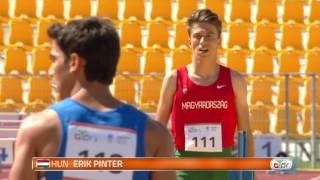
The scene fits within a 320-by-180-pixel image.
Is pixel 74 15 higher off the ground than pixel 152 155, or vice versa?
pixel 74 15

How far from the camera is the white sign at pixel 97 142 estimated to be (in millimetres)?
2930

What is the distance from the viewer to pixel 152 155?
Answer: 10.1ft

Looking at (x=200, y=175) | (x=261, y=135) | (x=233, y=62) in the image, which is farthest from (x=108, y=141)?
(x=233, y=62)

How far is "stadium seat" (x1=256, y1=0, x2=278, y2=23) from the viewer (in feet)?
61.1

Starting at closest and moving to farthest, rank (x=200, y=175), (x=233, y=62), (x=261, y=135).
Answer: (x=200, y=175) → (x=261, y=135) → (x=233, y=62)

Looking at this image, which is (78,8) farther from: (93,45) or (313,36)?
(93,45)

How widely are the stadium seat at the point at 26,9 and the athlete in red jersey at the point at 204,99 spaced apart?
1258 centimetres

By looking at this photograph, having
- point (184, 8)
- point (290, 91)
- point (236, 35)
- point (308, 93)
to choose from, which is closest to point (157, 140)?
point (290, 91)

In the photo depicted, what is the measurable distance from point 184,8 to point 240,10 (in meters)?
1.10

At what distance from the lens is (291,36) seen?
60.2 ft

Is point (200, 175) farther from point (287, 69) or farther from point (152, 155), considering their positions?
point (287, 69)

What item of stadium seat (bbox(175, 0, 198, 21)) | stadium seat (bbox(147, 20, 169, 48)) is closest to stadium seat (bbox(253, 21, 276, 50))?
stadium seat (bbox(175, 0, 198, 21))

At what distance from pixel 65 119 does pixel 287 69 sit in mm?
15135

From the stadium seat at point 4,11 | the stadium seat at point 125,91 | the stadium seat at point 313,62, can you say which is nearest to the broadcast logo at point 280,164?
the stadium seat at point 125,91
